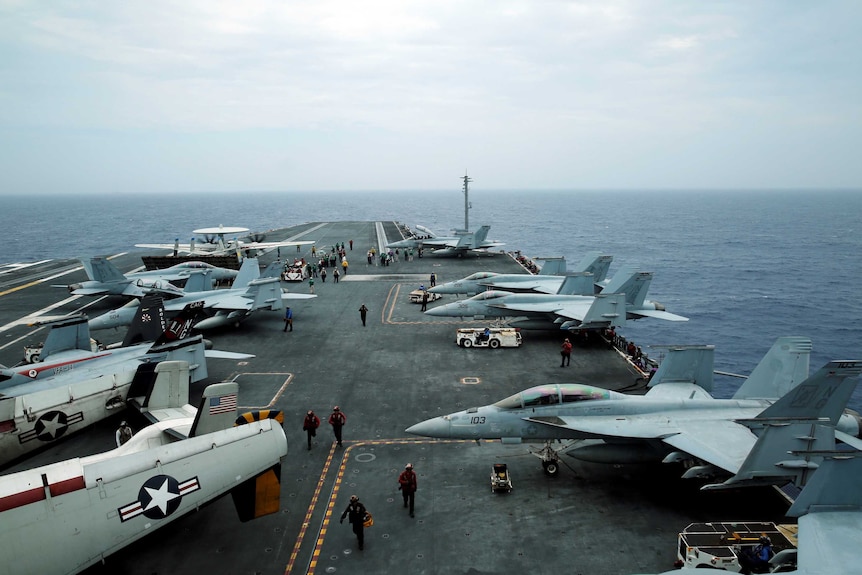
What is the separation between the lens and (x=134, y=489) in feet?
36.4

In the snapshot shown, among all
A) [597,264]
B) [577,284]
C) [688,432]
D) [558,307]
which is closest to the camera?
[688,432]

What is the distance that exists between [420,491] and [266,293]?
2043cm

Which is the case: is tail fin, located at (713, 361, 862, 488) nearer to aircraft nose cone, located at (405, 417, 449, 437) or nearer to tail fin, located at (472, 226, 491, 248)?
aircraft nose cone, located at (405, 417, 449, 437)

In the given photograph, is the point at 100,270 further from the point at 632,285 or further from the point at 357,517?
the point at 632,285

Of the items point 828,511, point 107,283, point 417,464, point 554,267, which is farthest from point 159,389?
point 554,267

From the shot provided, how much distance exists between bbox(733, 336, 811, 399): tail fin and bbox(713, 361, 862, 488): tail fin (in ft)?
9.02

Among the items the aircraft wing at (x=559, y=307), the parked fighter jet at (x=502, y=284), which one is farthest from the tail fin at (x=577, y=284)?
the parked fighter jet at (x=502, y=284)

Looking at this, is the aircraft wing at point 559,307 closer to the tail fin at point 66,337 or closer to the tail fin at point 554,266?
the tail fin at point 554,266

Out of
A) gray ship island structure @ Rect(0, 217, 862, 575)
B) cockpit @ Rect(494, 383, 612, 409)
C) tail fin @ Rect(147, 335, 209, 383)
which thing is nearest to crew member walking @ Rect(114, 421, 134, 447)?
gray ship island structure @ Rect(0, 217, 862, 575)

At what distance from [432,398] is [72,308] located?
30960 mm

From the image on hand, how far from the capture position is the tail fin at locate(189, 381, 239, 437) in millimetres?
13729

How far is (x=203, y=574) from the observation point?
Result: 39.5 feet

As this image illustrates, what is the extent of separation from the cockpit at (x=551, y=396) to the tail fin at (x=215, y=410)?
771cm

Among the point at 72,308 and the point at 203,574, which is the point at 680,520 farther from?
the point at 72,308
